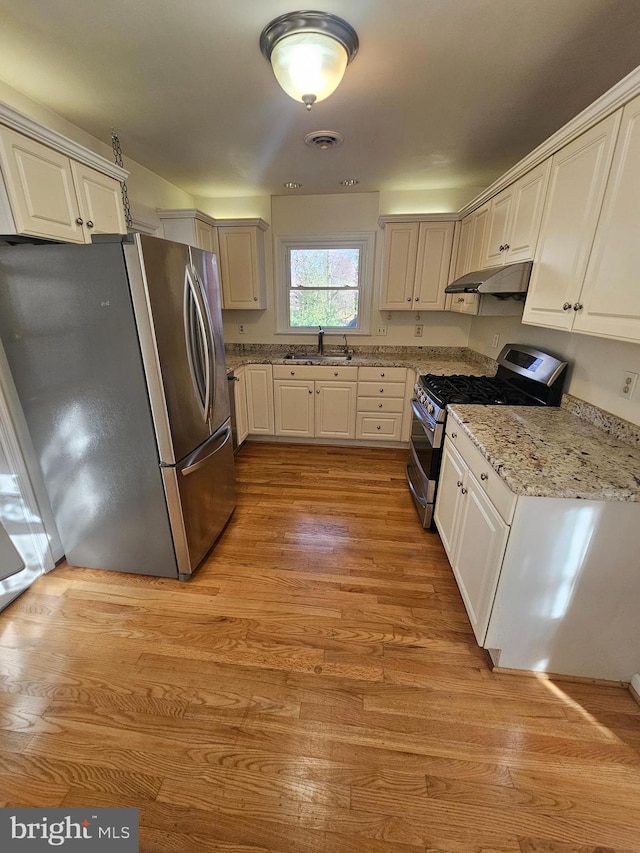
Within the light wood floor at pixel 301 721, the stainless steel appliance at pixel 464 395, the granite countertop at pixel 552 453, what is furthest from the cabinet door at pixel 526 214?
the light wood floor at pixel 301 721

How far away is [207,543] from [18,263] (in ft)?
5.50

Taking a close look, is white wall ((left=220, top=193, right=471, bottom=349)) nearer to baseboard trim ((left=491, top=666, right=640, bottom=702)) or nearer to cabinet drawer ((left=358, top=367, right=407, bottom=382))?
cabinet drawer ((left=358, top=367, right=407, bottom=382))

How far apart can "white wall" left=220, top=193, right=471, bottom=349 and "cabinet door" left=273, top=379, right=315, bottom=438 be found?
743 mm

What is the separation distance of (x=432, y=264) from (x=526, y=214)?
4.71ft

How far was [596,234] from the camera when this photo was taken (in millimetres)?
1437

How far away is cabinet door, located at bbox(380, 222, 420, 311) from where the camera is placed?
336 centimetres

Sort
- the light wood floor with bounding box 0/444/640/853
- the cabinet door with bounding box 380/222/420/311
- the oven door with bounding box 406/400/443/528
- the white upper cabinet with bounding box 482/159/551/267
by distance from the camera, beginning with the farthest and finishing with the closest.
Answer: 1. the cabinet door with bounding box 380/222/420/311
2. the oven door with bounding box 406/400/443/528
3. the white upper cabinet with bounding box 482/159/551/267
4. the light wood floor with bounding box 0/444/640/853

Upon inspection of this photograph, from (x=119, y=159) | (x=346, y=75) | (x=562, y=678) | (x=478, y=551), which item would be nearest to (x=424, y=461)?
(x=478, y=551)

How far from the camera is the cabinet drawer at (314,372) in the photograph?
3.49m

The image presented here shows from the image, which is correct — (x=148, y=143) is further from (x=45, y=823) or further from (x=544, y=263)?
(x=45, y=823)

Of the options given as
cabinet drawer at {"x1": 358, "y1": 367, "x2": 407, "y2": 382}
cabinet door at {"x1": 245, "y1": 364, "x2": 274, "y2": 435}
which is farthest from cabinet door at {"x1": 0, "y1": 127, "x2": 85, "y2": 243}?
cabinet drawer at {"x1": 358, "y1": 367, "x2": 407, "y2": 382}

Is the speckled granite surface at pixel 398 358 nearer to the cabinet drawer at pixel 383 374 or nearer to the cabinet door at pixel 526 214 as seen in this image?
the cabinet drawer at pixel 383 374

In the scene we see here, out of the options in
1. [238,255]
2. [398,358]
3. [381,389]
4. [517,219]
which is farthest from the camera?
[398,358]

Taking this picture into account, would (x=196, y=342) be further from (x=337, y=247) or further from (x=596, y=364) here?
(x=337, y=247)
